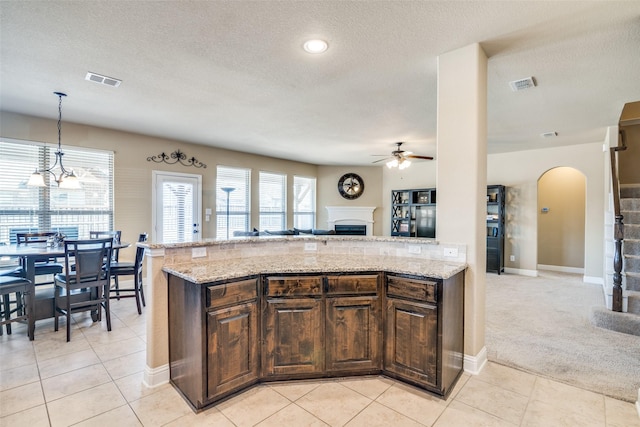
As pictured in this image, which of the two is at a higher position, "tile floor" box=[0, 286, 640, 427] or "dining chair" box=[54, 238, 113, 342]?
"dining chair" box=[54, 238, 113, 342]

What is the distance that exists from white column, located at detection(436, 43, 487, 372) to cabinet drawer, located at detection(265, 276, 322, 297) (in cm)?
113

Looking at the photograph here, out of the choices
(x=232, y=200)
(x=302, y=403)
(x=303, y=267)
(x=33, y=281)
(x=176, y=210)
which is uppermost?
(x=232, y=200)

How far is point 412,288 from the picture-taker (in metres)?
2.23

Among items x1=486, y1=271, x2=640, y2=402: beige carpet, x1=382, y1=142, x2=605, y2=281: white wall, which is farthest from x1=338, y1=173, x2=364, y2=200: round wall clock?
x1=486, y1=271, x2=640, y2=402: beige carpet

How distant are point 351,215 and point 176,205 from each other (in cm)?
460

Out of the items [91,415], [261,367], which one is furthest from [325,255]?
[91,415]

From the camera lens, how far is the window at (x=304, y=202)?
825 centimetres

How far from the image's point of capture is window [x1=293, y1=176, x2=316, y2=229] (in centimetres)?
825

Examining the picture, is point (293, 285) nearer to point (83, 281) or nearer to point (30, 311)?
point (83, 281)

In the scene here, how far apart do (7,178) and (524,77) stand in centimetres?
644

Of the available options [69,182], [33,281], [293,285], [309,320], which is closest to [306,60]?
[293,285]

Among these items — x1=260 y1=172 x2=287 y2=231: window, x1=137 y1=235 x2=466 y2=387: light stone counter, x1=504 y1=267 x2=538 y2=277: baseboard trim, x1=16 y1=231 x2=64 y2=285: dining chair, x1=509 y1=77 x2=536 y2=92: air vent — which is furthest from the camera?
x1=260 y1=172 x2=287 y2=231: window

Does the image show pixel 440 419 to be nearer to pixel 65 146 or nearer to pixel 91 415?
pixel 91 415

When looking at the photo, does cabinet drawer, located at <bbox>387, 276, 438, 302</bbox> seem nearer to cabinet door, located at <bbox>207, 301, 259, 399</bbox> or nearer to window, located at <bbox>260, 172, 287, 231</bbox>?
cabinet door, located at <bbox>207, 301, 259, 399</bbox>
